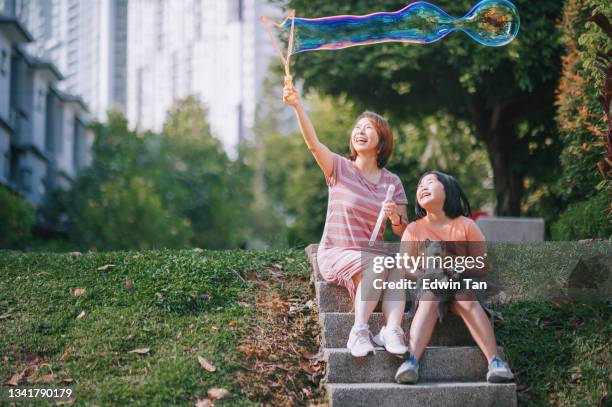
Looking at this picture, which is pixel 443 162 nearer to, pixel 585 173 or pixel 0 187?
pixel 0 187

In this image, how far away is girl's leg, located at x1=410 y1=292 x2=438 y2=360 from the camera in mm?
6008

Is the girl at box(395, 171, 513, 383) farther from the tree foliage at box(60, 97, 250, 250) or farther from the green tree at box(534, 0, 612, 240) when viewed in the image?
the tree foliage at box(60, 97, 250, 250)

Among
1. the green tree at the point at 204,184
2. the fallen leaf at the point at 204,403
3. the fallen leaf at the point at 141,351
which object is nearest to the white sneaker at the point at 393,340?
the fallen leaf at the point at 204,403

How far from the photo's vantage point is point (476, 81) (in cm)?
1525

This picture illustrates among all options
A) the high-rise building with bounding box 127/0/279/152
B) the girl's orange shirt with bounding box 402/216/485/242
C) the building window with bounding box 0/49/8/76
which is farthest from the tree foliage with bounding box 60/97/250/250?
the high-rise building with bounding box 127/0/279/152

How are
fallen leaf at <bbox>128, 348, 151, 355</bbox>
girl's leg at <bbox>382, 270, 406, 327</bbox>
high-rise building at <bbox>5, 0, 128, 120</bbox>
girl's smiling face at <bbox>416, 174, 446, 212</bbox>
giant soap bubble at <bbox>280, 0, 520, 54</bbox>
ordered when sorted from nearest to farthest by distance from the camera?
girl's leg at <bbox>382, 270, 406, 327</bbox>
fallen leaf at <bbox>128, 348, 151, 355</bbox>
girl's smiling face at <bbox>416, 174, 446, 212</bbox>
giant soap bubble at <bbox>280, 0, 520, 54</bbox>
high-rise building at <bbox>5, 0, 128, 120</bbox>

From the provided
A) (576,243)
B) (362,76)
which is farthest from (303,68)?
(576,243)

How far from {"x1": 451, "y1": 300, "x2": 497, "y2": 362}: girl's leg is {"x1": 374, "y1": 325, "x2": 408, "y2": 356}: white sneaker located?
1.56 feet

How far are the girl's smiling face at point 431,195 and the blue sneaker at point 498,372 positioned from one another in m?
1.20

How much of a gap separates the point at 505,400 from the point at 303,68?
10.1m

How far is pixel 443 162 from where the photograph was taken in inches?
897

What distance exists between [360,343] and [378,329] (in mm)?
475

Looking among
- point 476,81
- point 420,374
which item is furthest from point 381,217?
point 476,81

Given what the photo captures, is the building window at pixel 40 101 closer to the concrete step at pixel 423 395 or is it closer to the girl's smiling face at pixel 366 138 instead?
the girl's smiling face at pixel 366 138
